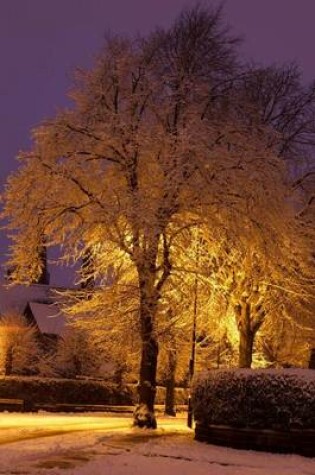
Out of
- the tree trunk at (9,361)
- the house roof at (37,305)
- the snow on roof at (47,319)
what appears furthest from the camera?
the house roof at (37,305)

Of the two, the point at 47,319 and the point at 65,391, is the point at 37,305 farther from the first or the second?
the point at 65,391

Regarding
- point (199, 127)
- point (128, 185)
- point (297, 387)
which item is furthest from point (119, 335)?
point (297, 387)

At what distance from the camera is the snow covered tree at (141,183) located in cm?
2389

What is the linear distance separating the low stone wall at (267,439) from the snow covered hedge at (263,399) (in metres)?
0.13

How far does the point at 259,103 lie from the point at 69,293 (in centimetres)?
1146

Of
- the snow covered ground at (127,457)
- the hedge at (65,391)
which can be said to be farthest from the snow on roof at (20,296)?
the snow covered ground at (127,457)

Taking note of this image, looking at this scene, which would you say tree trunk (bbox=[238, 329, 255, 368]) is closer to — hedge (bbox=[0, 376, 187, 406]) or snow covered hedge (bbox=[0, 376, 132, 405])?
hedge (bbox=[0, 376, 187, 406])

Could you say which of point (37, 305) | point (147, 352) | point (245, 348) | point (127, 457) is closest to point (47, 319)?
point (37, 305)

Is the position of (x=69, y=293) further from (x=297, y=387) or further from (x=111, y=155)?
(x=297, y=387)

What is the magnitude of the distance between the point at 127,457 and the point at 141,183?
11120 mm

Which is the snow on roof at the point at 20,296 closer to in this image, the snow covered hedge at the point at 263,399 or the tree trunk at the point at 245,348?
the tree trunk at the point at 245,348

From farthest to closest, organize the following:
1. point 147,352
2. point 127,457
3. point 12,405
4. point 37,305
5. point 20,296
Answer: point 20,296 → point 37,305 → point 12,405 → point 147,352 → point 127,457

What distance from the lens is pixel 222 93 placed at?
27812 millimetres

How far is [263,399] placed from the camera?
18.5 metres
